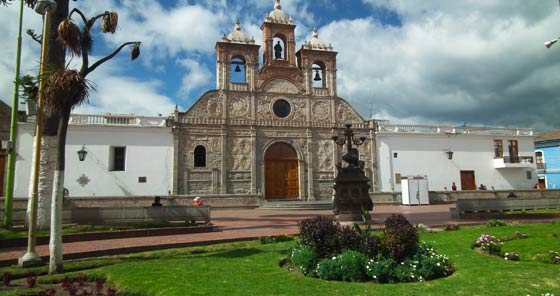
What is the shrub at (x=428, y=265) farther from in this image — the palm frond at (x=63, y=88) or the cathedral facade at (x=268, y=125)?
the cathedral facade at (x=268, y=125)

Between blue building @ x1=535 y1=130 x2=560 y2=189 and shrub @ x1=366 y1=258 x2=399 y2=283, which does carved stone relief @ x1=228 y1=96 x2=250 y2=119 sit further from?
blue building @ x1=535 y1=130 x2=560 y2=189

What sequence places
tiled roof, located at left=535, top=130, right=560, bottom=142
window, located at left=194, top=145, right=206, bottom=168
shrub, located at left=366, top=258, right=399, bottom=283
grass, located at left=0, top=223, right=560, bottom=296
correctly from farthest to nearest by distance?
1. tiled roof, located at left=535, top=130, right=560, bottom=142
2. window, located at left=194, top=145, right=206, bottom=168
3. shrub, located at left=366, top=258, right=399, bottom=283
4. grass, located at left=0, top=223, right=560, bottom=296

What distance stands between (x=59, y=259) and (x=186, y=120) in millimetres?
20913

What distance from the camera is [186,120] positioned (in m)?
27.8

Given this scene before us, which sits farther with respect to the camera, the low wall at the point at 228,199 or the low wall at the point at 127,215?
the low wall at the point at 228,199

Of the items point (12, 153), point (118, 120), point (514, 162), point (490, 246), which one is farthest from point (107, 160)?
point (514, 162)

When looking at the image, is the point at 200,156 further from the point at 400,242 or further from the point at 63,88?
the point at 400,242

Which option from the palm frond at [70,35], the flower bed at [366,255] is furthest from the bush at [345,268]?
the palm frond at [70,35]

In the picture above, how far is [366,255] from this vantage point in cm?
670

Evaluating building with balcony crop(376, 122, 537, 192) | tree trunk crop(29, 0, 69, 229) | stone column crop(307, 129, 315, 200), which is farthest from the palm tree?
building with balcony crop(376, 122, 537, 192)

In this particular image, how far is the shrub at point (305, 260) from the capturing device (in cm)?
674

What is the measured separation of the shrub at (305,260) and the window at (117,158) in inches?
865

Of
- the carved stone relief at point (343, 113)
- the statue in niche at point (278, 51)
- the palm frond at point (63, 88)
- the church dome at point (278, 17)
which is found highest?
the church dome at point (278, 17)

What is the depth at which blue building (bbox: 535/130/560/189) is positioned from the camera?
38031 millimetres
